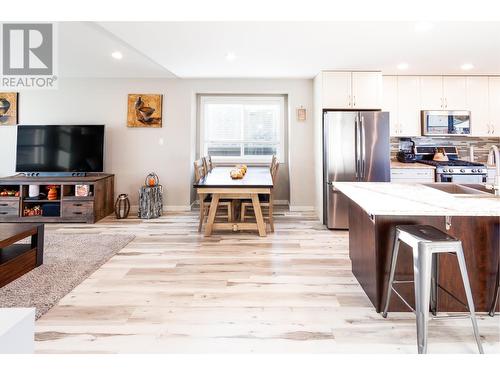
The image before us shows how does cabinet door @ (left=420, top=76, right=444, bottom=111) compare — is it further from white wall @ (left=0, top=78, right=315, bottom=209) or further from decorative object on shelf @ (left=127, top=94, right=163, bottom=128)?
decorative object on shelf @ (left=127, top=94, right=163, bottom=128)

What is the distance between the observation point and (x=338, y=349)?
1.73 metres

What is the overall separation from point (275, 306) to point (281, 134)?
4.33 m

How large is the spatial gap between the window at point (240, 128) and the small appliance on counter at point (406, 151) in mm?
2099

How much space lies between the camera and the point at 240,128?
621 cm

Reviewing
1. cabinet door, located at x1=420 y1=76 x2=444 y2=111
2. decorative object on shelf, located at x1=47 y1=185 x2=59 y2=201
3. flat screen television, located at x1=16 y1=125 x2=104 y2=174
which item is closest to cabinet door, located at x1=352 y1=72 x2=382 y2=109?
cabinet door, located at x1=420 y1=76 x2=444 y2=111

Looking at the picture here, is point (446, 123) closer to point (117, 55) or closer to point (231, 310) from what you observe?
point (231, 310)

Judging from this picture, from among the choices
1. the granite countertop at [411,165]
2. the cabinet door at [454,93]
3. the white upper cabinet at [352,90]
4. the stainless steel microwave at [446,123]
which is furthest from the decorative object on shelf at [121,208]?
the cabinet door at [454,93]

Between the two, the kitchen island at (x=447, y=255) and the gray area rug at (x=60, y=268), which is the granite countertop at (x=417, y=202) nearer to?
the kitchen island at (x=447, y=255)

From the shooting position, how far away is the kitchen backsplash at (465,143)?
520 centimetres

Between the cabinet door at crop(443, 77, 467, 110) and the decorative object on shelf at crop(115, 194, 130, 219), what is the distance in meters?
5.31

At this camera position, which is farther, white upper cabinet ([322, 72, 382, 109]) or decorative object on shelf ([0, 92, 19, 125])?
Result: decorative object on shelf ([0, 92, 19, 125])

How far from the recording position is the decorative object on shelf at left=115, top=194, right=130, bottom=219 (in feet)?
16.9

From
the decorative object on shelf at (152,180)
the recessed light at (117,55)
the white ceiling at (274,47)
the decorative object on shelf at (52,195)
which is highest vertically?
the recessed light at (117,55)

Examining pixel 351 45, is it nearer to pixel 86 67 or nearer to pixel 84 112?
pixel 86 67
